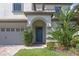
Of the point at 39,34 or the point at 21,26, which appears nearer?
the point at 21,26

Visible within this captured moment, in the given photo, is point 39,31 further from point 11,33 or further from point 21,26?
point 11,33

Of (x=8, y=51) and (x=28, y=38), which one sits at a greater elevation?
(x=28, y=38)

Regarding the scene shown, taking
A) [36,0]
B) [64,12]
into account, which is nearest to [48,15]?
[64,12]

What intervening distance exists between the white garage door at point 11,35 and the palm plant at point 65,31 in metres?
7.40

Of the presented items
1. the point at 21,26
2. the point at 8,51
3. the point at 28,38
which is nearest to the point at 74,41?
the point at 28,38

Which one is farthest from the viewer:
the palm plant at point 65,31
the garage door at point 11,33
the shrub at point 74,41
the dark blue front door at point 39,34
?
the dark blue front door at point 39,34

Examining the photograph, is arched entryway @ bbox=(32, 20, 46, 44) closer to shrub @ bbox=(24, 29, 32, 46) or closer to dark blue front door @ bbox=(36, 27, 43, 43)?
dark blue front door @ bbox=(36, 27, 43, 43)

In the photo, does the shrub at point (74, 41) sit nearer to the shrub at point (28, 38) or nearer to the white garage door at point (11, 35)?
the shrub at point (28, 38)

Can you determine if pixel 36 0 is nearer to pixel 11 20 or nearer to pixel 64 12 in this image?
pixel 64 12

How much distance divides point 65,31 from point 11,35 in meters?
9.54

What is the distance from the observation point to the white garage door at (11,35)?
28.8 m

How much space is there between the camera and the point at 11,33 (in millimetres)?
29094

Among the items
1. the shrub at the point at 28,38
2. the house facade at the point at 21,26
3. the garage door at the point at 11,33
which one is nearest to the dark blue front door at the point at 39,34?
the house facade at the point at 21,26

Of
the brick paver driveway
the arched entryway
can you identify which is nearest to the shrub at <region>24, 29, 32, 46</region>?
the brick paver driveway
